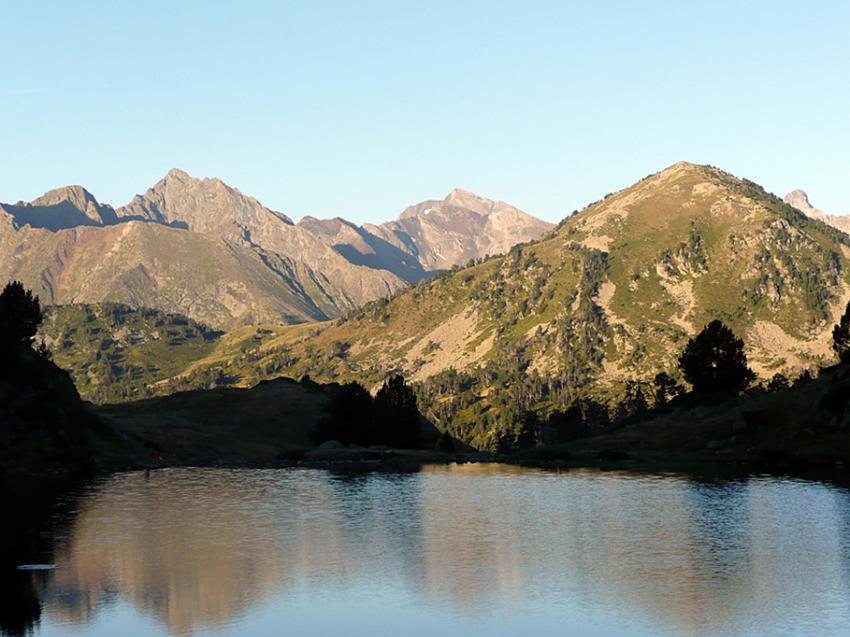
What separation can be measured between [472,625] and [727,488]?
267 ft

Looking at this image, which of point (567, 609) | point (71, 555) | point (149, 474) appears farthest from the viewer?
point (149, 474)

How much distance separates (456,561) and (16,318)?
126m

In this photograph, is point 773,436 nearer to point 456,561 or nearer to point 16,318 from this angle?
point 456,561

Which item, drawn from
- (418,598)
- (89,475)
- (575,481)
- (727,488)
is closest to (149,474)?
(89,475)

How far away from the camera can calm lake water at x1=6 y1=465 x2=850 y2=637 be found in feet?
212

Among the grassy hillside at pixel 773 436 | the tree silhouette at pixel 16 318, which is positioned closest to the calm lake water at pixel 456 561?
the grassy hillside at pixel 773 436

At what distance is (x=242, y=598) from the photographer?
71562mm

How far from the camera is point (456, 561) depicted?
8631cm

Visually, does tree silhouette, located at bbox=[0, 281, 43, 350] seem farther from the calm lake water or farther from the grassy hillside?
the grassy hillside

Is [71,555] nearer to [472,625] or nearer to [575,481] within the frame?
[472,625]

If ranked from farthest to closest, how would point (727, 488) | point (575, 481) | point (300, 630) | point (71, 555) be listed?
point (575, 481), point (727, 488), point (71, 555), point (300, 630)

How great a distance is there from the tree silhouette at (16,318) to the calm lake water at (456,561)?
4862 centimetres

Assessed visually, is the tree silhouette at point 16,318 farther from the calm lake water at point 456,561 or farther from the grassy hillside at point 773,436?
the grassy hillside at point 773,436

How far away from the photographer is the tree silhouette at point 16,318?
176 meters
